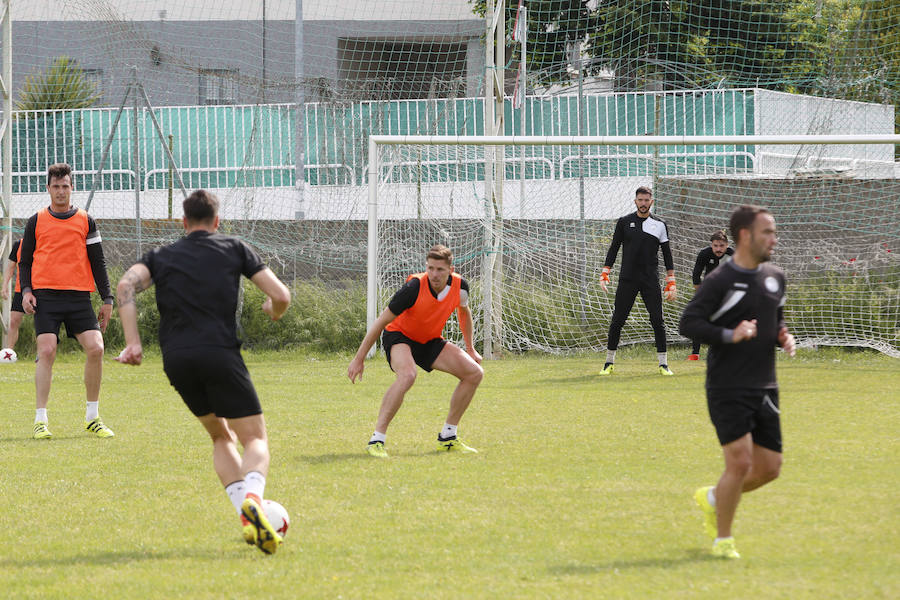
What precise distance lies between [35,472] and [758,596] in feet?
16.9

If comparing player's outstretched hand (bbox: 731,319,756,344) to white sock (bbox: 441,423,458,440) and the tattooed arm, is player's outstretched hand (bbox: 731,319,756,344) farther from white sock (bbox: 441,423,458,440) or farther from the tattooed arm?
white sock (bbox: 441,423,458,440)

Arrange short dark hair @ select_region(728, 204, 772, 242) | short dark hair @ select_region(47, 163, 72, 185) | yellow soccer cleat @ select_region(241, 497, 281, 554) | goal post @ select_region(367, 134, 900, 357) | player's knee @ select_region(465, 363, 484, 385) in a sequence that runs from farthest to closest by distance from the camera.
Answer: goal post @ select_region(367, 134, 900, 357) < short dark hair @ select_region(47, 163, 72, 185) < player's knee @ select_region(465, 363, 484, 385) < short dark hair @ select_region(728, 204, 772, 242) < yellow soccer cleat @ select_region(241, 497, 281, 554)

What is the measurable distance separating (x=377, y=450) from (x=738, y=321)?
141 inches

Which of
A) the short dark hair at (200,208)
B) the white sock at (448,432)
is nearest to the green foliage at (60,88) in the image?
the white sock at (448,432)

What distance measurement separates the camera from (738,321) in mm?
4883

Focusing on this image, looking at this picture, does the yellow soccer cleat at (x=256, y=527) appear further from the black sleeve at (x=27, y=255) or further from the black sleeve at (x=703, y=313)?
the black sleeve at (x=27, y=255)

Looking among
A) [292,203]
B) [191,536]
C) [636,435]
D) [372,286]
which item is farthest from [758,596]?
[292,203]

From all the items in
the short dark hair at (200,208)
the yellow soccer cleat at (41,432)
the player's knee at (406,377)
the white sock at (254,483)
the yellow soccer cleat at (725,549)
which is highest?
the short dark hair at (200,208)

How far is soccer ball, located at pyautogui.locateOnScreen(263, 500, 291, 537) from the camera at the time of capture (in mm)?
5121

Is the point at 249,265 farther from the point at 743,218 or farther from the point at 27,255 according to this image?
the point at 27,255

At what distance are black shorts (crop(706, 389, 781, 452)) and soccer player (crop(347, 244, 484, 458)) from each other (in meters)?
3.04

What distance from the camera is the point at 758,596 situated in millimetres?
4234

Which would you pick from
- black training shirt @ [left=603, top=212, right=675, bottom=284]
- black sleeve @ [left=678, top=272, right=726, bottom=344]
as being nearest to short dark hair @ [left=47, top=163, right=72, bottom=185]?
black sleeve @ [left=678, top=272, right=726, bottom=344]

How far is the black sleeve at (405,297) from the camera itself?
24.7 ft
